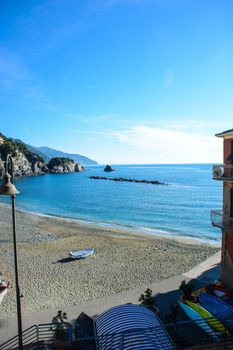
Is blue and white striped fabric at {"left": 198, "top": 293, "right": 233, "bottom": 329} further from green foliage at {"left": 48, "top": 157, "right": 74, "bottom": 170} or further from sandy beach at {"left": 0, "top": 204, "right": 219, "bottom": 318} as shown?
green foliage at {"left": 48, "top": 157, "right": 74, "bottom": 170}

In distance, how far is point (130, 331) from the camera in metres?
9.06

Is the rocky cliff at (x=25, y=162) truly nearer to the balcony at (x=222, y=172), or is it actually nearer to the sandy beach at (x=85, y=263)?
the sandy beach at (x=85, y=263)

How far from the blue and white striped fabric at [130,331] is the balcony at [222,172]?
9.05 metres

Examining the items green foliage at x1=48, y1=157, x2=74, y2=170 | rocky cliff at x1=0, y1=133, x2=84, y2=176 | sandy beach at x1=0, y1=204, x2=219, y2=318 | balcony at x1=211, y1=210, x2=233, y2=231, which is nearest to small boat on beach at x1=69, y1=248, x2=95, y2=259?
sandy beach at x1=0, y1=204, x2=219, y2=318

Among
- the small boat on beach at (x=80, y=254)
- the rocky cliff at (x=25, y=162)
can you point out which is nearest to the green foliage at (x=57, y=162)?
the rocky cliff at (x=25, y=162)

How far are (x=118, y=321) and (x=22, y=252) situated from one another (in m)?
21.6

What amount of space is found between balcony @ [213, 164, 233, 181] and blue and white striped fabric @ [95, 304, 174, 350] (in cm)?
905

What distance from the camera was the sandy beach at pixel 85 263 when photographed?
65.3 feet

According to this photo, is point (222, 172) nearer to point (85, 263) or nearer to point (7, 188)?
point (7, 188)

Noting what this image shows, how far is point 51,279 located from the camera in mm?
22578

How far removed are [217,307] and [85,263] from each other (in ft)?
47.2

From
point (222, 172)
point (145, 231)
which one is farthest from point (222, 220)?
point (145, 231)

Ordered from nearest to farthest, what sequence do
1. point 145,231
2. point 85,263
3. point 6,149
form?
point 85,263 < point 145,231 < point 6,149

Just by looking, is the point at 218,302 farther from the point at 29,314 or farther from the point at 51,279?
the point at 51,279
